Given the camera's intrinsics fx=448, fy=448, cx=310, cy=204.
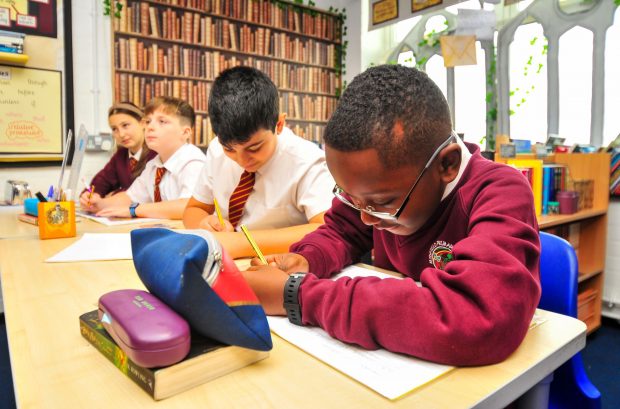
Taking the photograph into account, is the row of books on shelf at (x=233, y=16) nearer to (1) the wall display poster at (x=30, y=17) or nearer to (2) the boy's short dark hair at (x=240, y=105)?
(1) the wall display poster at (x=30, y=17)

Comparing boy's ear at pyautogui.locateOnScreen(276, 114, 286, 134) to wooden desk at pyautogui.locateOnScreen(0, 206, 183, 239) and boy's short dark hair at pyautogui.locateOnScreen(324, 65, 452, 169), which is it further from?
boy's short dark hair at pyautogui.locateOnScreen(324, 65, 452, 169)

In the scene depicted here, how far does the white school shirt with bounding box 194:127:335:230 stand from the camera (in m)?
1.52

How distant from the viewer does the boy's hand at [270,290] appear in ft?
2.45

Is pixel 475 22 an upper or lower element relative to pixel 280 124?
upper

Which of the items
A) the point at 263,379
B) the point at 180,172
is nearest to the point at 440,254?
the point at 263,379

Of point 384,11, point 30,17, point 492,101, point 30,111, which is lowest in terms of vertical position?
point 30,111

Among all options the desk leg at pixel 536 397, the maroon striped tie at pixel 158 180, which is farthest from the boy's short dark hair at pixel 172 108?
the desk leg at pixel 536 397

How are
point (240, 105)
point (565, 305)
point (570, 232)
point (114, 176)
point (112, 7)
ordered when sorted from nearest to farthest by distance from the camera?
point (565, 305) → point (240, 105) → point (570, 232) → point (114, 176) → point (112, 7)

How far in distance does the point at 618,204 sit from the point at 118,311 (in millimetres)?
3118

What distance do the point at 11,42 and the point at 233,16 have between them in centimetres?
187

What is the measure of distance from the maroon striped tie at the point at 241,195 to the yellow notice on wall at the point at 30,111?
101 inches

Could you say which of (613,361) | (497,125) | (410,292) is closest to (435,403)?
(410,292)

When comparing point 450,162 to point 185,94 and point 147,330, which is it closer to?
point 147,330

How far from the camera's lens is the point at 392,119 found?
708 millimetres
